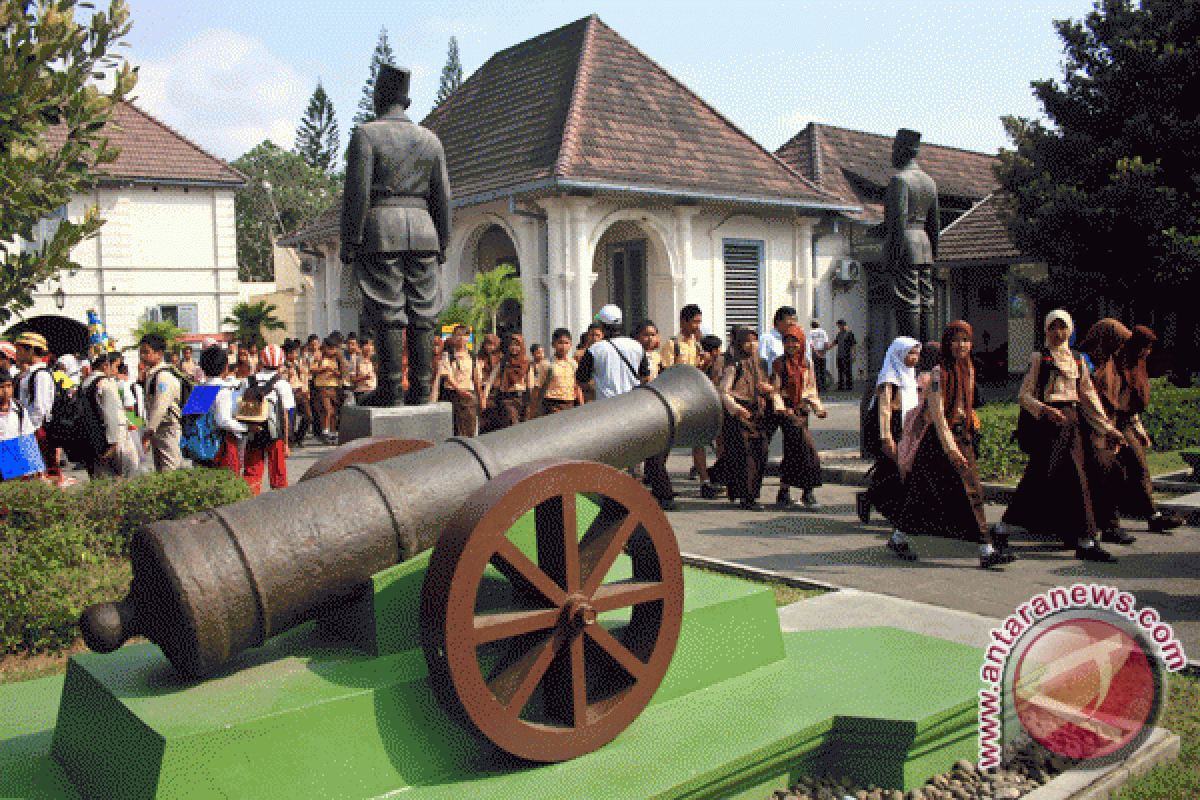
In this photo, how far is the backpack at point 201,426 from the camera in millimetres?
8148

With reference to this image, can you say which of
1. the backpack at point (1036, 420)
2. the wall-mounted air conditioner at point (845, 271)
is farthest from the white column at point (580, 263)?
the backpack at point (1036, 420)

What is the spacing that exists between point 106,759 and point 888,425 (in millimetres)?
5598

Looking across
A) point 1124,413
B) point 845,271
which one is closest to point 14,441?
point 1124,413

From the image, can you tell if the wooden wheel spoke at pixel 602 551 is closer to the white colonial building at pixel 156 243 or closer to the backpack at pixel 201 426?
the backpack at pixel 201 426

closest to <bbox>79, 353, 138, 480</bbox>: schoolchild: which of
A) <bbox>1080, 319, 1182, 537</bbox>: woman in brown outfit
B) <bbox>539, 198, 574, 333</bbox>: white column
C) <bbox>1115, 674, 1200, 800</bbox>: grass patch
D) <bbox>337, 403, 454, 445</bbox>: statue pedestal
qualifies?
<bbox>337, 403, 454, 445</bbox>: statue pedestal

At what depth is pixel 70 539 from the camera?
6.13 m

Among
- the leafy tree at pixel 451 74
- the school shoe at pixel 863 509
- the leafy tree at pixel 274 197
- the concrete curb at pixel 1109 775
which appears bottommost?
the concrete curb at pixel 1109 775

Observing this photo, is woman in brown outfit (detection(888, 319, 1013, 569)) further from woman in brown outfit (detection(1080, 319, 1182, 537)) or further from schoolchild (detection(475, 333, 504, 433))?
schoolchild (detection(475, 333, 504, 433))

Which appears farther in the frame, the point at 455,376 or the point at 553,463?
the point at 455,376

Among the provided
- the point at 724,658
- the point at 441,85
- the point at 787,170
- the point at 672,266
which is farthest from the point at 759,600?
the point at 441,85

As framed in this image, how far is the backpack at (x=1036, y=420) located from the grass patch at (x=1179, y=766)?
3.11 metres

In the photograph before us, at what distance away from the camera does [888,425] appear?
719 cm

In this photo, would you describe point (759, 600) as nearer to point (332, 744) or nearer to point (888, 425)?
point (332, 744)

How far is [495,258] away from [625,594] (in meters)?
20.3
